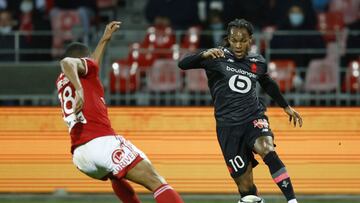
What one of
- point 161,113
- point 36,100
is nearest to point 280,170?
point 161,113

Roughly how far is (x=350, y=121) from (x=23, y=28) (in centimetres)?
840

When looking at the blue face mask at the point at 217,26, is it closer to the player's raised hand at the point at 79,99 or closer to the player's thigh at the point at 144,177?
the player's thigh at the point at 144,177

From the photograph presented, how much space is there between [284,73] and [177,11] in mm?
2493

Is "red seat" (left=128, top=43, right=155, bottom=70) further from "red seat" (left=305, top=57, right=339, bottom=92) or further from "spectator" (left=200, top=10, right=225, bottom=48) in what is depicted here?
"red seat" (left=305, top=57, right=339, bottom=92)

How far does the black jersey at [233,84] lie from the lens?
10062 millimetres

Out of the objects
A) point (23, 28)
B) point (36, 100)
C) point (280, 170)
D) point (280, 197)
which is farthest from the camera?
point (23, 28)

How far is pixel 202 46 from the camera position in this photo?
18391 millimetres

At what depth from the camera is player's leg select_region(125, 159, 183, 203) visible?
Answer: 8875 millimetres

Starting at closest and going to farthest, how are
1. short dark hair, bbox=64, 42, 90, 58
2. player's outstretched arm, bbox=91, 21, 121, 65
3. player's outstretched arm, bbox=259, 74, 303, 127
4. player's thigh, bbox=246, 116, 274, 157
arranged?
short dark hair, bbox=64, 42, 90, 58
player's outstretched arm, bbox=91, 21, 121, 65
player's thigh, bbox=246, 116, 274, 157
player's outstretched arm, bbox=259, 74, 303, 127

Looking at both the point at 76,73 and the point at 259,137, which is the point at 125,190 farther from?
the point at 259,137

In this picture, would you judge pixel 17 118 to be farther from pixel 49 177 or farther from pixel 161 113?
pixel 161 113

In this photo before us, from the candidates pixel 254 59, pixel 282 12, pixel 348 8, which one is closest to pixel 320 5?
pixel 348 8

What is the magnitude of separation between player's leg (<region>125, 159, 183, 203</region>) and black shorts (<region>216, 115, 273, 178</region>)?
1.31 metres

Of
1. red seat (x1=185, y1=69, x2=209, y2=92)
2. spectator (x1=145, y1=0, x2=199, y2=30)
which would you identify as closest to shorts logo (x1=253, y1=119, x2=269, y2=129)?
red seat (x1=185, y1=69, x2=209, y2=92)
